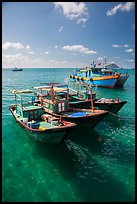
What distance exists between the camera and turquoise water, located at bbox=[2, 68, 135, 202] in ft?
36.7

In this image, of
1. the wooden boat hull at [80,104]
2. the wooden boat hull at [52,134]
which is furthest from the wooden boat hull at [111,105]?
the wooden boat hull at [52,134]

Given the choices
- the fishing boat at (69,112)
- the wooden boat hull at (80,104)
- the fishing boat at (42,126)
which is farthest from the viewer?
the wooden boat hull at (80,104)

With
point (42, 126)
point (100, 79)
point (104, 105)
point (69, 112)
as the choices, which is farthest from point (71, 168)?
point (100, 79)

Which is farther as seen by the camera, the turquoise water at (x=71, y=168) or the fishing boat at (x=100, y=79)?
the fishing boat at (x=100, y=79)

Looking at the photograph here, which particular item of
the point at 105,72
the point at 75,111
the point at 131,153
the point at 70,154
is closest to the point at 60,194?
the point at 70,154

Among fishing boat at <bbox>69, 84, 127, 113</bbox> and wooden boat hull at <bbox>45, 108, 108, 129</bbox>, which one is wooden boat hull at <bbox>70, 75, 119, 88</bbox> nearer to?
fishing boat at <bbox>69, 84, 127, 113</bbox>

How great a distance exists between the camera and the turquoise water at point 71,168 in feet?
36.7

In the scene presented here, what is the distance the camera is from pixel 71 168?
13570mm

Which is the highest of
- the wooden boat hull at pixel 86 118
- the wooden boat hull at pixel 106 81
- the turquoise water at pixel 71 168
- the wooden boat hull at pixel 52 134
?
the wooden boat hull at pixel 106 81

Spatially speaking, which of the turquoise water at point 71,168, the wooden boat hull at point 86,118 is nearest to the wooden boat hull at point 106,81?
the turquoise water at point 71,168

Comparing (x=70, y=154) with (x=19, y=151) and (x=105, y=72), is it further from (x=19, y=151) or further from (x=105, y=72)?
(x=105, y=72)

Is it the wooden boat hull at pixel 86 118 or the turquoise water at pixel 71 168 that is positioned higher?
the wooden boat hull at pixel 86 118

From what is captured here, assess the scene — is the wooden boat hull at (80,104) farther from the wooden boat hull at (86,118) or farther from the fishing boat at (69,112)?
the wooden boat hull at (86,118)

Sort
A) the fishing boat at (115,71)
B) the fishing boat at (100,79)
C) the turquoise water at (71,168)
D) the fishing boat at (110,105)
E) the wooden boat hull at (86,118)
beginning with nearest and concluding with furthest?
1. the turquoise water at (71,168)
2. the wooden boat hull at (86,118)
3. the fishing boat at (110,105)
4. the fishing boat at (100,79)
5. the fishing boat at (115,71)
